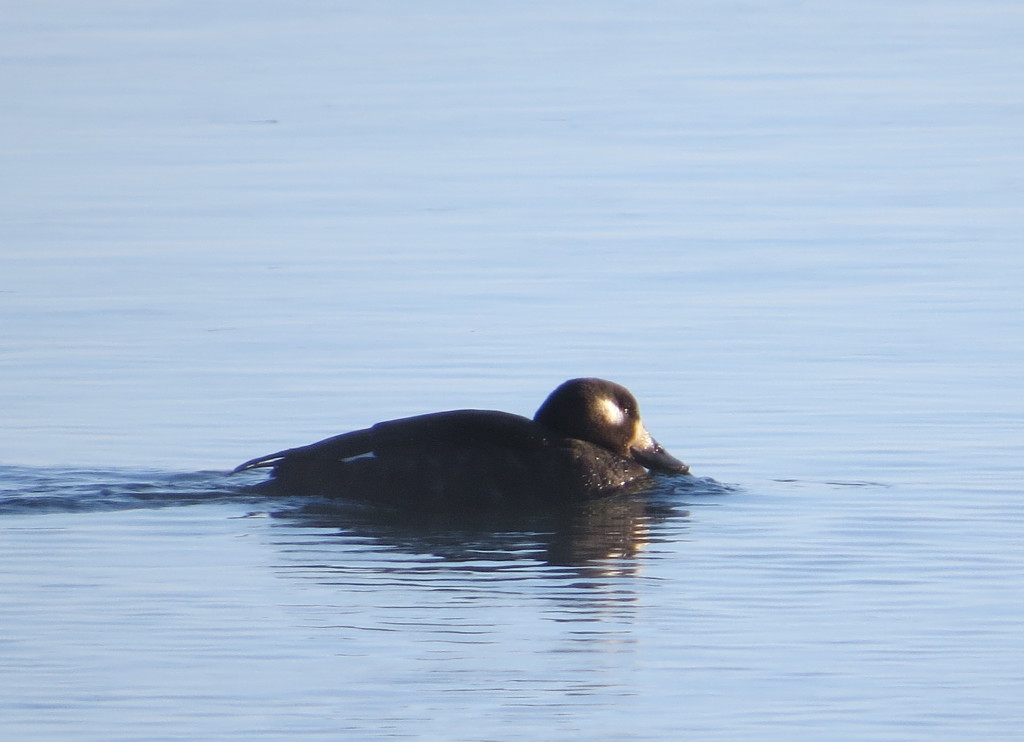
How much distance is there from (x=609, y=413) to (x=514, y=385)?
1.47m

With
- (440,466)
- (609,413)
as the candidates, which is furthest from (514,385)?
(440,466)

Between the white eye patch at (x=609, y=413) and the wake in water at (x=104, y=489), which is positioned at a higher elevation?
the white eye patch at (x=609, y=413)

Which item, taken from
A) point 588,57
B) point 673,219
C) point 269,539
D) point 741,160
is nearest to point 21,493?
point 269,539

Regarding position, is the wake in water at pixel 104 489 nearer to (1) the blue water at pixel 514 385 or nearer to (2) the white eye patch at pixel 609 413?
(1) the blue water at pixel 514 385

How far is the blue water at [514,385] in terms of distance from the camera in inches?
286

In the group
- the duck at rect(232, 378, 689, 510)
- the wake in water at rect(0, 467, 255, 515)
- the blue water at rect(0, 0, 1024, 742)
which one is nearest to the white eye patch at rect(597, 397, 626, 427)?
the blue water at rect(0, 0, 1024, 742)

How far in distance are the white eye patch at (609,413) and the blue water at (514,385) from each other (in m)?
0.41

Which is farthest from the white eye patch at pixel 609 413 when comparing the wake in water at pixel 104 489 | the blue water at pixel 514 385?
the wake in water at pixel 104 489

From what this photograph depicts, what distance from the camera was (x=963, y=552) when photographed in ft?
29.5

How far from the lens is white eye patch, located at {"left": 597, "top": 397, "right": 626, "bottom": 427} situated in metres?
11.1

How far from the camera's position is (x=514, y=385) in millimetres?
12477

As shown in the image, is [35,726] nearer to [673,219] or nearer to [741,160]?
[673,219]

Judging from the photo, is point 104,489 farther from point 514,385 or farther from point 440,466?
point 514,385

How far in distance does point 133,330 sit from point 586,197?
229 inches
